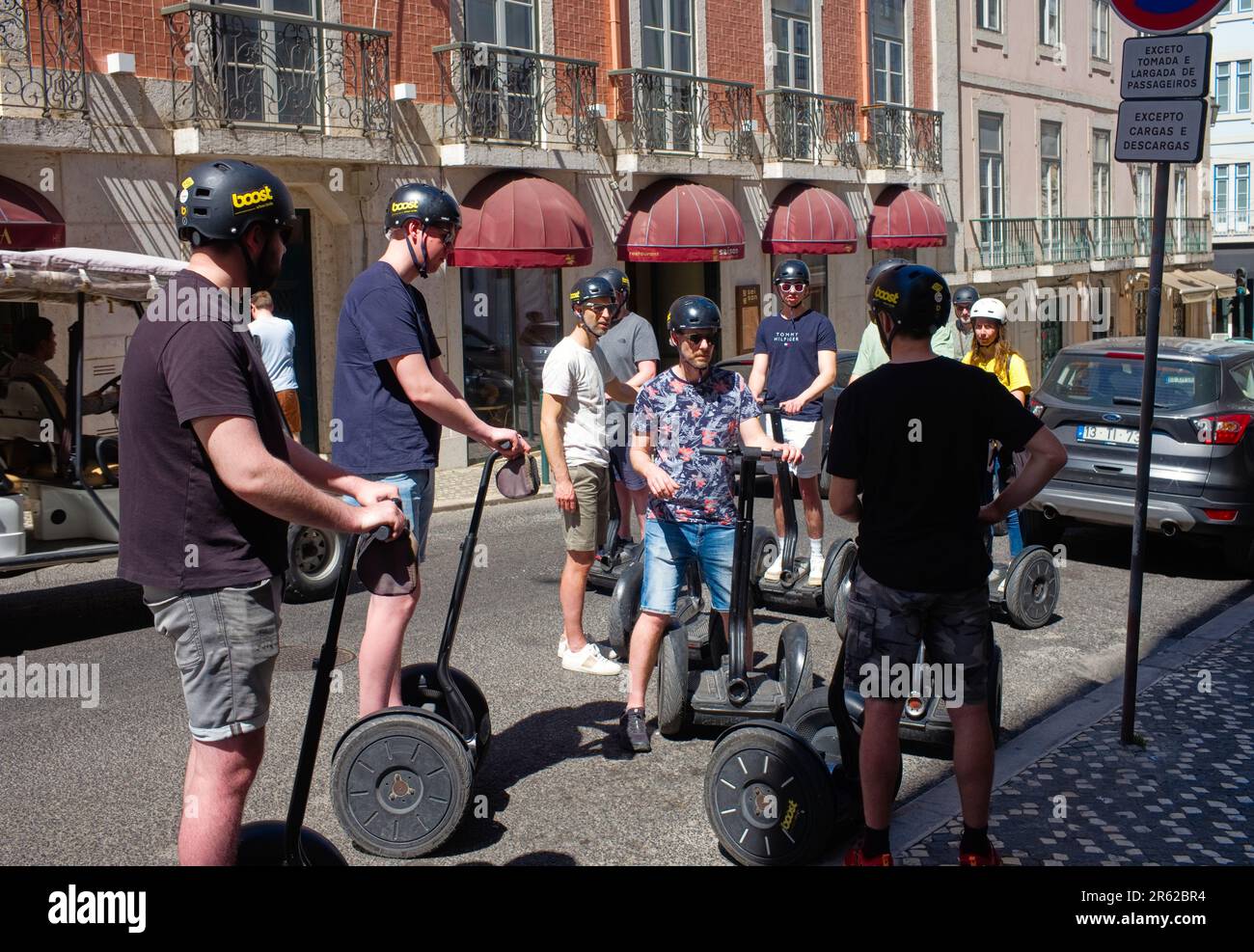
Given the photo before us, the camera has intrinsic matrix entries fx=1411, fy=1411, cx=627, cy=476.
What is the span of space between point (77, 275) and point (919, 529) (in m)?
5.71

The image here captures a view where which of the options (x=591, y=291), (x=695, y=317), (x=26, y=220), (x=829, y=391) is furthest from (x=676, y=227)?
(x=695, y=317)

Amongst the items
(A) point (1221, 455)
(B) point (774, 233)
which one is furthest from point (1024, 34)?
(A) point (1221, 455)

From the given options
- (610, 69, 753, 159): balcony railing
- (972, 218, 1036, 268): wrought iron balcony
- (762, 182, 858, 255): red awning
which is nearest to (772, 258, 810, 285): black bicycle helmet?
(610, 69, 753, 159): balcony railing

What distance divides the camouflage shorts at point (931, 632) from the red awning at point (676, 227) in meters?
16.4

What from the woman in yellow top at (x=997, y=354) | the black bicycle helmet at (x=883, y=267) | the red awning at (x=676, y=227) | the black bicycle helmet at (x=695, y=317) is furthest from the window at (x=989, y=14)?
the black bicycle helmet at (x=695, y=317)

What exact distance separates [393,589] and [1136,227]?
124ft

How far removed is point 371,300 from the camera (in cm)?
483

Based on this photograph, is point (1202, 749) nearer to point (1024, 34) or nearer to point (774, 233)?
point (774, 233)

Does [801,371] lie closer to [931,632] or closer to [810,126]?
[931,632]

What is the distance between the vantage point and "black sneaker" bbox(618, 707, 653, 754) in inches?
221

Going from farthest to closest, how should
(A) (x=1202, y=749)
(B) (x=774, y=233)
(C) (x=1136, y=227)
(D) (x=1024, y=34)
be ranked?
(C) (x=1136, y=227)
(D) (x=1024, y=34)
(B) (x=774, y=233)
(A) (x=1202, y=749)

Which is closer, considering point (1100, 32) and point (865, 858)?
point (865, 858)

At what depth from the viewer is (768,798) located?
4477mm

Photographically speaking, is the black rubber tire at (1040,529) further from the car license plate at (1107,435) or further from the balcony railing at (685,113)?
the balcony railing at (685,113)
